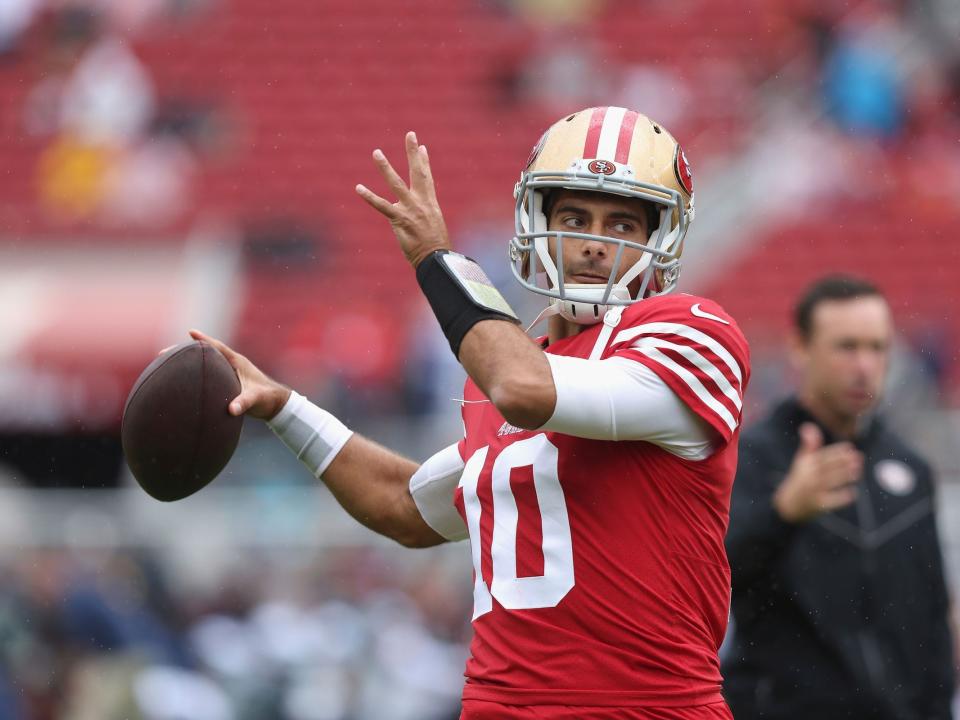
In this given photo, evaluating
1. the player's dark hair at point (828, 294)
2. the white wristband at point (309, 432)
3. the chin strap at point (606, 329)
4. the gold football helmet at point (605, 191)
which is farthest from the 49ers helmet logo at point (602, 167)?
the player's dark hair at point (828, 294)

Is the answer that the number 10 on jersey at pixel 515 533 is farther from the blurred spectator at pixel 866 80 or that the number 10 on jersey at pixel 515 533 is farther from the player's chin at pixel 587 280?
the blurred spectator at pixel 866 80

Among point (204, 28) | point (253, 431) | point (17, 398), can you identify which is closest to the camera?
point (253, 431)

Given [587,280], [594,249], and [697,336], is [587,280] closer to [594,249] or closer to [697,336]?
[594,249]

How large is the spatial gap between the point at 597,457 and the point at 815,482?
1.14m

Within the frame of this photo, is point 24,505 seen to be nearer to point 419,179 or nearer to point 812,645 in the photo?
point 812,645

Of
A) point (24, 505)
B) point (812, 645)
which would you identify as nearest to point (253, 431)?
point (24, 505)

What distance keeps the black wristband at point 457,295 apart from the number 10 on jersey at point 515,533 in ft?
0.74

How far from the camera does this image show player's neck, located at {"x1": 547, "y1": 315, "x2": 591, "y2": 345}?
2990 mm

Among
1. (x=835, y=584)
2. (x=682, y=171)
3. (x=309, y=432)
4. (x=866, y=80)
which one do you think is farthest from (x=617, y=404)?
(x=866, y=80)

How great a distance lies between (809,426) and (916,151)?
26.7 feet

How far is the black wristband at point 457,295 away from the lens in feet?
8.86

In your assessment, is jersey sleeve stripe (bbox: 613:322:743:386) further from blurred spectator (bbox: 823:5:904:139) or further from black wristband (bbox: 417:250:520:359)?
blurred spectator (bbox: 823:5:904:139)

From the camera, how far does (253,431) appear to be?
884 centimetres

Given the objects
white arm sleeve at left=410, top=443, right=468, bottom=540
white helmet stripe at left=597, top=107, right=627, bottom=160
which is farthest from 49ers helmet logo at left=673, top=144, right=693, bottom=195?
white arm sleeve at left=410, top=443, right=468, bottom=540
